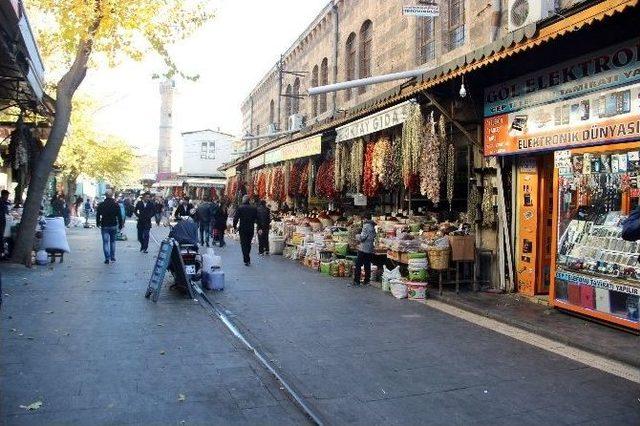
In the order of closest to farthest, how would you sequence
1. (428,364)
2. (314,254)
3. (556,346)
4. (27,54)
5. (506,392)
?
(506,392), (428,364), (556,346), (27,54), (314,254)

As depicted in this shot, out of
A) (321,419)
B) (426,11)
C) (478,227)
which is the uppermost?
(426,11)

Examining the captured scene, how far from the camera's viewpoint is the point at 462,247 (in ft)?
32.0

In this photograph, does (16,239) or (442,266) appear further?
(16,239)

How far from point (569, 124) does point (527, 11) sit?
2.43 metres

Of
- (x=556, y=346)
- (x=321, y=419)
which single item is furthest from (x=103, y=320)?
(x=556, y=346)

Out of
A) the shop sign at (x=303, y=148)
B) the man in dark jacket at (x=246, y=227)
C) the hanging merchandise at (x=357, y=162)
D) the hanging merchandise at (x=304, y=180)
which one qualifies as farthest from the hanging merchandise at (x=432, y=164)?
the hanging merchandise at (x=304, y=180)

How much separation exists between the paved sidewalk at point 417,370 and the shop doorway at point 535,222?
2.05 meters

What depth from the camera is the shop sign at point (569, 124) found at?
6977 millimetres

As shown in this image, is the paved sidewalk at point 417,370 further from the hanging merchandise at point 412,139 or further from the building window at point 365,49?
the building window at point 365,49

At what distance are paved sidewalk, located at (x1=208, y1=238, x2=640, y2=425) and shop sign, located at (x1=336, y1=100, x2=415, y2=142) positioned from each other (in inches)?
143

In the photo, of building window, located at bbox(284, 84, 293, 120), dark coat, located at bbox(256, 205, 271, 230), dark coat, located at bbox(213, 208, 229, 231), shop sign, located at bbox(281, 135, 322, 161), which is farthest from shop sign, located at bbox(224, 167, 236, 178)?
shop sign, located at bbox(281, 135, 322, 161)

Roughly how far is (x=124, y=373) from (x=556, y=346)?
5045mm

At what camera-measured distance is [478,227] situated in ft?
33.8

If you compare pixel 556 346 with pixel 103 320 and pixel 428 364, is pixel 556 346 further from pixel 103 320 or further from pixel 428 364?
pixel 103 320
